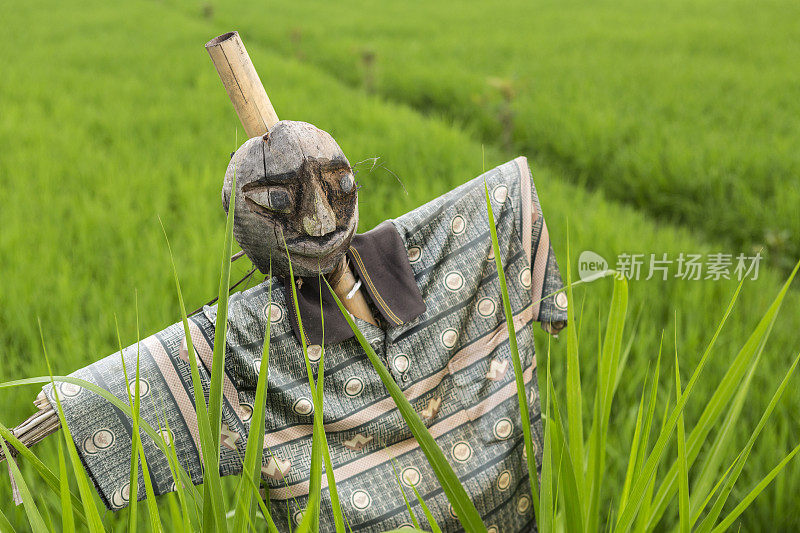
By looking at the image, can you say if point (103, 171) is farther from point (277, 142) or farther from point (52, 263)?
point (277, 142)

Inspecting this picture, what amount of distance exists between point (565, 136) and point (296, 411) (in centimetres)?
299

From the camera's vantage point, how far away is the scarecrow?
0.70m

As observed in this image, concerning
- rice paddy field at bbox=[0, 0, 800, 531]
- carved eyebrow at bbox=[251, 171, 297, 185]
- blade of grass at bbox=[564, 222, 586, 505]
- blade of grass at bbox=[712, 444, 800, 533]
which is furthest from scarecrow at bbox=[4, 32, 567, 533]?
blade of grass at bbox=[712, 444, 800, 533]

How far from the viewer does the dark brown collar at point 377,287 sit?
77cm

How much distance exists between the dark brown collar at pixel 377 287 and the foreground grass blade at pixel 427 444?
19 centimetres

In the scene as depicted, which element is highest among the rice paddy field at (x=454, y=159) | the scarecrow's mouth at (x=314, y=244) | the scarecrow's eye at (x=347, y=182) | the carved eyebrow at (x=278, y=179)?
the carved eyebrow at (x=278, y=179)

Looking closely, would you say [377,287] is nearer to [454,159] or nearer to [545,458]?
[545,458]

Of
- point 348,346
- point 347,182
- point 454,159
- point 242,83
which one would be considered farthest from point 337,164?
point 454,159

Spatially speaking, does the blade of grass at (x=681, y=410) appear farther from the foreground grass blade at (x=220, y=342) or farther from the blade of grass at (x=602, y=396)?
the foreground grass blade at (x=220, y=342)

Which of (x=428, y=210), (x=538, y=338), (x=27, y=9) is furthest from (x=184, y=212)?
(x=27, y=9)

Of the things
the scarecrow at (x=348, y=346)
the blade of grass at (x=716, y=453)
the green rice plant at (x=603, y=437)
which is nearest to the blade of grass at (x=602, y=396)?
the green rice plant at (x=603, y=437)

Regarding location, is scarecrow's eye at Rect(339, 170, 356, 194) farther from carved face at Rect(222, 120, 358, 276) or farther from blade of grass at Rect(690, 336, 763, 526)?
blade of grass at Rect(690, 336, 763, 526)

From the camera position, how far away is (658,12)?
7379 mm

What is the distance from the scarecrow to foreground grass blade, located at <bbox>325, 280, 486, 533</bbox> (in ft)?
0.50
